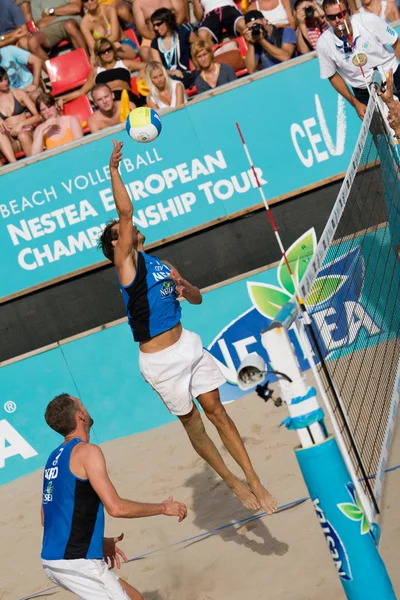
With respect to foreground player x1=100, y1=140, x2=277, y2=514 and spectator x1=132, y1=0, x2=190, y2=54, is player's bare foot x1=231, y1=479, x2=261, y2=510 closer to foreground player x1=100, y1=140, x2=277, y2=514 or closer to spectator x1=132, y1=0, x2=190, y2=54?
foreground player x1=100, y1=140, x2=277, y2=514

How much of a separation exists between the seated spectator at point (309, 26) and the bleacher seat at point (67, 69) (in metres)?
2.78

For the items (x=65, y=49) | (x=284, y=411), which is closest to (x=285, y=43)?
(x=65, y=49)

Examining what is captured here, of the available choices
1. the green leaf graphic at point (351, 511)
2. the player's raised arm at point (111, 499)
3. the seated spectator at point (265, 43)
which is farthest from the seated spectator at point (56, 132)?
the green leaf graphic at point (351, 511)

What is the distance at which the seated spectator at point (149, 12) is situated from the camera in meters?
10.2

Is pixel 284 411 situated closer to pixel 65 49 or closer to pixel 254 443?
pixel 254 443

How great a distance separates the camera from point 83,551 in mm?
4047

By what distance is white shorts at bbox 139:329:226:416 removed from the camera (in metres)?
5.39

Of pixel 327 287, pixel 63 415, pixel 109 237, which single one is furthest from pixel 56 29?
pixel 63 415

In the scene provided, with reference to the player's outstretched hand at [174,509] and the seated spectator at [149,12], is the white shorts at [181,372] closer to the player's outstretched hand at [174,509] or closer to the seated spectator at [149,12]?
the player's outstretched hand at [174,509]

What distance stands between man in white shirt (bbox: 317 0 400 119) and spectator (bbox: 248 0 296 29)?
2454 millimetres

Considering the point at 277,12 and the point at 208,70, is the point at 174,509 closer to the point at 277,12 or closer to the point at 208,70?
the point at 208,70

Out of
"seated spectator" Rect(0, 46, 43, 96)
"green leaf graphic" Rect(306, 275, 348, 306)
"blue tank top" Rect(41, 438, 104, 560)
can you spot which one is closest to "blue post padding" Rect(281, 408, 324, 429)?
"blue tank top" Rect(41, 438, 104, 560)

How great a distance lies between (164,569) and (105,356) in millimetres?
3000

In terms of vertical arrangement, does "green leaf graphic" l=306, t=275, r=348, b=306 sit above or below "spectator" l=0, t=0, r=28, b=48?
below
